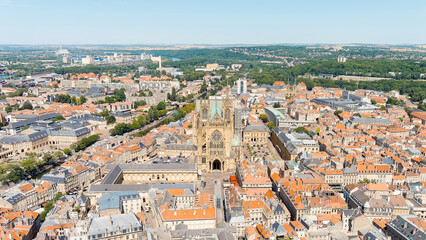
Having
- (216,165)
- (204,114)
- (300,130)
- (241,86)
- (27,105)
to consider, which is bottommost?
(216,165)

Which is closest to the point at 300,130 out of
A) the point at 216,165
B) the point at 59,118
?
the point at 216,165

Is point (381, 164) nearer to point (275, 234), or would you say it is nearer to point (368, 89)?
point (275, 234)

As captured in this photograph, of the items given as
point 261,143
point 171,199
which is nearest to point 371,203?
point 171,199

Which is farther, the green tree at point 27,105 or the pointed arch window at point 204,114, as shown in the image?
the green tree at point 27,105

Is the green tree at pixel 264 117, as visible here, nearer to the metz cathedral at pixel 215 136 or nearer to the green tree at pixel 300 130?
the green tree at pixel 300 130

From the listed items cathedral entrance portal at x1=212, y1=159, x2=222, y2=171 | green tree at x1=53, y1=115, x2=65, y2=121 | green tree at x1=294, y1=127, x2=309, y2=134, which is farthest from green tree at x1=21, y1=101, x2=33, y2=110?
green tree at x1=294, y1=127, x2=309, y2=134

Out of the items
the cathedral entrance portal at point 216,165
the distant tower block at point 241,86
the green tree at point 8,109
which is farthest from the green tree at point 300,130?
the green tree at point 8,109

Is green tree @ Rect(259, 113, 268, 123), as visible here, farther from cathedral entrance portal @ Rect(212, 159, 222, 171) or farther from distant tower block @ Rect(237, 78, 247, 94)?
cathedral entrance portal @ Rect(212, 159, 222, 171)

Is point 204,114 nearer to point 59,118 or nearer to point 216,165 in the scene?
point 216,165

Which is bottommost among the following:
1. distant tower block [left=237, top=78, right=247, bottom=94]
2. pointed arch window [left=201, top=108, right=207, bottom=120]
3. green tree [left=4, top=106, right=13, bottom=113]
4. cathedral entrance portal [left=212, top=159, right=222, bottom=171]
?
cathedral entrance portal [left=212, top=159, right=222, bottom=171]

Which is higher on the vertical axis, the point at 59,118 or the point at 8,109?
the point at 8,109
